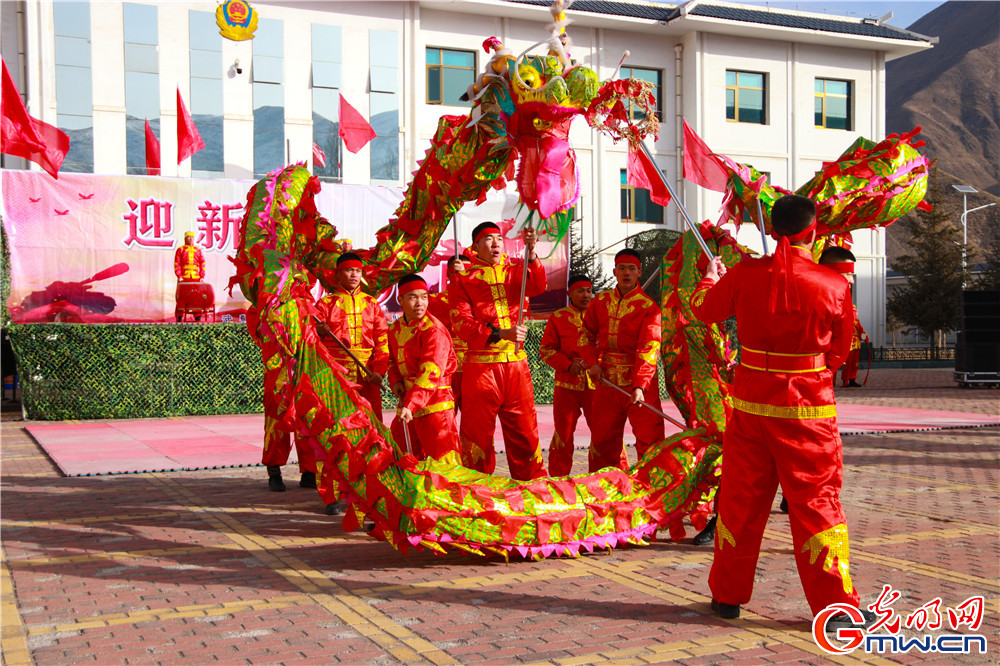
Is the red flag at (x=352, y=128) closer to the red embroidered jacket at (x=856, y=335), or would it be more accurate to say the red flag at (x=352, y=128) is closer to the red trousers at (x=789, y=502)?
the red embroidered jacket at (x=856, y=335)

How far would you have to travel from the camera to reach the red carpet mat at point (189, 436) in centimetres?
866

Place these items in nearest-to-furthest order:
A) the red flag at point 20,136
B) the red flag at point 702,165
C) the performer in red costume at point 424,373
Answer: the performer in red costume at point 424,373
the red flag at point 702,165
the red flag at point 20,136

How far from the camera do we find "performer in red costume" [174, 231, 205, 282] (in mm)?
14492

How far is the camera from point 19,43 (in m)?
18.7

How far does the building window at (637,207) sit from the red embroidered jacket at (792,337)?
2024cm

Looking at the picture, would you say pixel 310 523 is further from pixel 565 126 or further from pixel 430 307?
pixel 565 126

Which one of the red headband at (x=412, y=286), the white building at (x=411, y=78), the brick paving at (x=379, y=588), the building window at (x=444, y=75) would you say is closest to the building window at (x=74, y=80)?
the white building at (x=411, y=78)

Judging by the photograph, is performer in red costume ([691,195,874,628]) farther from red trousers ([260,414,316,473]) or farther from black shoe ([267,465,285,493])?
black shoe ([267,465,285,493])

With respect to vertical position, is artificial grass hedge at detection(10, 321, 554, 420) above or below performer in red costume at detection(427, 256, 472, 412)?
below

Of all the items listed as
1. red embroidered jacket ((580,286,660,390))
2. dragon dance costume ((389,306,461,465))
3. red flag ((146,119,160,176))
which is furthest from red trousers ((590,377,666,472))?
red flag ((146,119,160,176))

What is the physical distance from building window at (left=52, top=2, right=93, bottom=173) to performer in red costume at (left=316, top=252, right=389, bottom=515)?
14300 millimetres

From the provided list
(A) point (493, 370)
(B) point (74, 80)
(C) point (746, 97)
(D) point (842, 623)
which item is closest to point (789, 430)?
(D) point (842, 623)

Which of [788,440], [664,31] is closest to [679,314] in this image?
[788,440]

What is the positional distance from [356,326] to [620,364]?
2005mm
